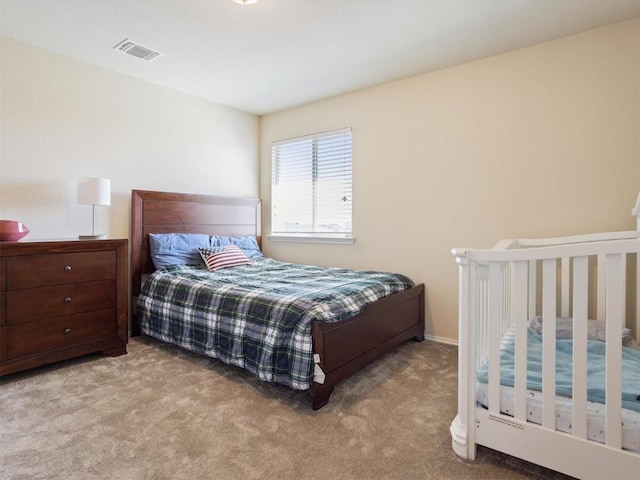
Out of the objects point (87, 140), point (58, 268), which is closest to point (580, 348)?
point (58, 268)

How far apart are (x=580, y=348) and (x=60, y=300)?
299 cm

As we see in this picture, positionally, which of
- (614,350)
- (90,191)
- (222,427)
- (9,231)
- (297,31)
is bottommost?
(222,427)

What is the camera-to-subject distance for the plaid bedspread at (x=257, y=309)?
2035 mm

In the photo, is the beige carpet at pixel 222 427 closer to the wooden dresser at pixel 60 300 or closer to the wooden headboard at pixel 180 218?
the wooden dresser at pixel 60 300

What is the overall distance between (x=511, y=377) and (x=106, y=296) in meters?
2.73

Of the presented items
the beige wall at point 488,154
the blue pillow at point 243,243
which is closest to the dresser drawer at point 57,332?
the blue pillow at point 243,243

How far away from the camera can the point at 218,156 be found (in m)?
4.06

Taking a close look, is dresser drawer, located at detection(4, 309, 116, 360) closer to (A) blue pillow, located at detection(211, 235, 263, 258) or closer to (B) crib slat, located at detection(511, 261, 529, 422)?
(A) blue pillow, located at detection(211, 235, 263, 258)

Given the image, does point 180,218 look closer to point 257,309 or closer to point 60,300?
point 60,300

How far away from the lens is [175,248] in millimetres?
3367

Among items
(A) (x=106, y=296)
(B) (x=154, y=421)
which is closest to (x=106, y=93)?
(A) (x=106, y=296)

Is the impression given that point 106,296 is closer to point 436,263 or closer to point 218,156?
point 218,156

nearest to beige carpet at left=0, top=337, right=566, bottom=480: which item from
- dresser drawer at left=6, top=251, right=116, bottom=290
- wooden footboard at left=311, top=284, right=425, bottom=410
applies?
wooden footboard at left=311, top=284, right=425, bottom=410

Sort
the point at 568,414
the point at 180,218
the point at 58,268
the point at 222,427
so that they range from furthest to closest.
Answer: the point at 180,218 < the point at 58,268 < the point at 222,427 < the point at 568,414
